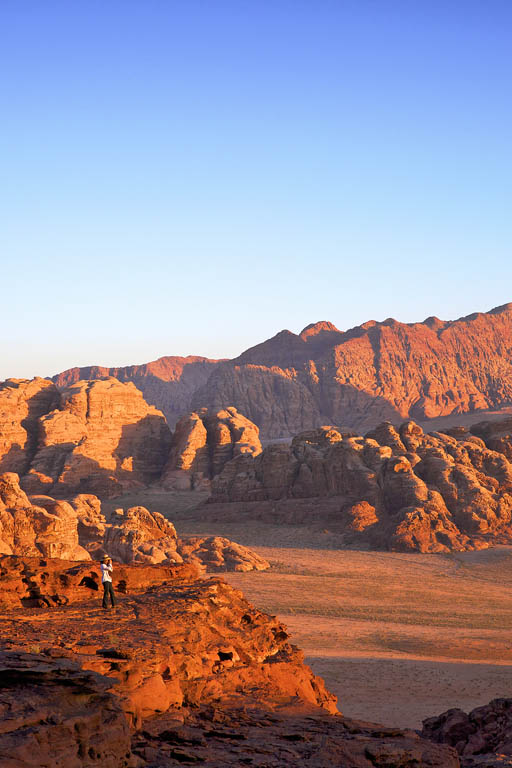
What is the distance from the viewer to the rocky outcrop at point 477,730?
41.5 ft

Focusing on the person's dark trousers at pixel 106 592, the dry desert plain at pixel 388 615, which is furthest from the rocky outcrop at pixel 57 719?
the dry desert plain at pixel 388 615

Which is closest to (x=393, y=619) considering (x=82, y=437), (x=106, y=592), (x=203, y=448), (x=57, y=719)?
(x=106, y=592)

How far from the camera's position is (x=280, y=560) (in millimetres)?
39000

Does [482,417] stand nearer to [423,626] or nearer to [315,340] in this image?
[315,340]

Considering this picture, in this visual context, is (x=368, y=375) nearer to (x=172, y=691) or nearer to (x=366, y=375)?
(x=366, y=375)

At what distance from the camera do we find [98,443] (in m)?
61.4

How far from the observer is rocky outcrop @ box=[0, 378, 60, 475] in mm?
58812

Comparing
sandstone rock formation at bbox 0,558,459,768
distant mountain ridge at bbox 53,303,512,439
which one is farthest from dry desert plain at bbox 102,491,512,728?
distant mountain ridge at bbox 53,303,512,439

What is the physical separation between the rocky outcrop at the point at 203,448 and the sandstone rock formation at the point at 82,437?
2335 millimetres

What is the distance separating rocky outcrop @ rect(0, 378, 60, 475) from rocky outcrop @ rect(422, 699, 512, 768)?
4854 centimetres

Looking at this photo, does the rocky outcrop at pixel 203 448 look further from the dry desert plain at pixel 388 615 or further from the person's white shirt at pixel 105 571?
the person's white shirt at pixel 105 571

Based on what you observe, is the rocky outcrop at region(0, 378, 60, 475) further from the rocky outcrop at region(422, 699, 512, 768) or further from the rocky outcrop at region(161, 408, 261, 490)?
the rocky outcrop at region(422, 699, 512, 768)

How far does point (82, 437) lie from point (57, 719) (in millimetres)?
54658

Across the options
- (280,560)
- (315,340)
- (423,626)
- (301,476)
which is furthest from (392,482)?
(315,340)
